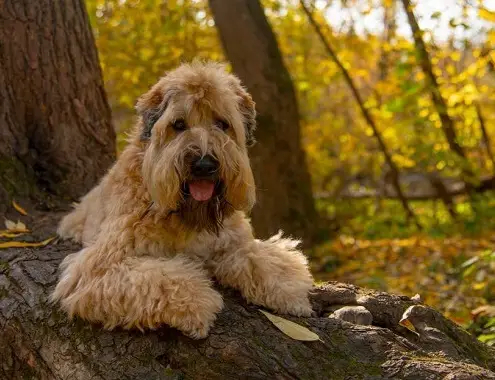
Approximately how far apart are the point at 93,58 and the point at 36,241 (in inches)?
89.7

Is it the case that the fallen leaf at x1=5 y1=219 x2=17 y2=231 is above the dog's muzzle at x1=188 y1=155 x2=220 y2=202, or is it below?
below

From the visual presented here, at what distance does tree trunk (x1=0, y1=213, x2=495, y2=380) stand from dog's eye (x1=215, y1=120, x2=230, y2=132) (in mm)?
977

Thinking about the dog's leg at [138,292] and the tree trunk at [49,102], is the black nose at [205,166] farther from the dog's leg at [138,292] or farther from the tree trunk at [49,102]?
the tree trunk at [49,102]

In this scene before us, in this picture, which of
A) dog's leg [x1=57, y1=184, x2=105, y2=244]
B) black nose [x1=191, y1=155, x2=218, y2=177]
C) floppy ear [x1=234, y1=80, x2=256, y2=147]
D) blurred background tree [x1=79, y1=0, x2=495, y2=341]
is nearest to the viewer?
black nose [x1=191, y1=155, x2=218, y2=177]

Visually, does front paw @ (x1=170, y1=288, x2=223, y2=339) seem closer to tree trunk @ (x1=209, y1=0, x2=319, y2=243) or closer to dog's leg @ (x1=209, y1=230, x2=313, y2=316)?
dog's leg @ (x1=209, y1=230, x2=313, y2=316)

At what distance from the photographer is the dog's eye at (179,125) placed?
3443mm

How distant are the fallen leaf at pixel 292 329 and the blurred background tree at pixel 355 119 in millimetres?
2470

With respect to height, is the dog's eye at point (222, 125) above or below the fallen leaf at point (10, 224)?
above

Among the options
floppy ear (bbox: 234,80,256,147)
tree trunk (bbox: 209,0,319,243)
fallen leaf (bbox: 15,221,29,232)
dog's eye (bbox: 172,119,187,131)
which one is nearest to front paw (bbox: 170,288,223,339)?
dog's eye (bbox: 172,119,187,131)

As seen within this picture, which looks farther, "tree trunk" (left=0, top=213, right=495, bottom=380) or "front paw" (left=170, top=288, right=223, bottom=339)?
"front paw" (left=170, top=288, right=223, bottom=339)

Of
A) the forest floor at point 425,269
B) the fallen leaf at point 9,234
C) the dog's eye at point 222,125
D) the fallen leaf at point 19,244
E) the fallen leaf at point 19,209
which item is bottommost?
the forest floor at point 425,269

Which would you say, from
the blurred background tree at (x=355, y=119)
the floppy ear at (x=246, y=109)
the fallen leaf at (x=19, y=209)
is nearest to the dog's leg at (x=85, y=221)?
the fallen leaf at (x=19, y=209)

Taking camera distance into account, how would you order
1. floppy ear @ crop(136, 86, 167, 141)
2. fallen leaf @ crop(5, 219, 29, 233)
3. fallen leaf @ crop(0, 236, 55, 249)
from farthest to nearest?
fallen leaf @ crop(5, 219, 29, 233)
fallen leaf @ crop(0, 236, 55, 249)
floppy ear @ crop(136, 86, 167, 141)

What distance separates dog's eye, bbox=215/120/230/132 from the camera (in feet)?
11.5
